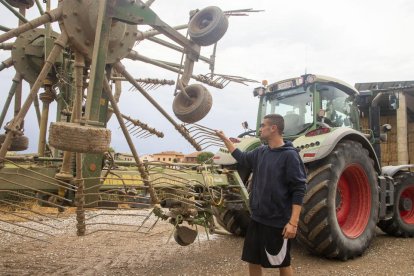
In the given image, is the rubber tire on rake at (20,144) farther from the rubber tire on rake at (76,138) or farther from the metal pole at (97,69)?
the rubber tire on rake at (76,138)

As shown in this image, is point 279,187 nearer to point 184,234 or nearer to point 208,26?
point 184,234

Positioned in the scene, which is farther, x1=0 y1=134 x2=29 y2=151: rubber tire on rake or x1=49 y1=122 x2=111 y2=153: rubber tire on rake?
x1=0 y1=134 x2=29 y2=151: rubber tire on rake

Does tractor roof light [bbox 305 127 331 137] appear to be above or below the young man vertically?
above

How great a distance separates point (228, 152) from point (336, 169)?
1644 millimetres

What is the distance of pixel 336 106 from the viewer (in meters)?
6.02

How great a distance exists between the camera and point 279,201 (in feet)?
10.6

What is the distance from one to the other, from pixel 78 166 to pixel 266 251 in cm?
189

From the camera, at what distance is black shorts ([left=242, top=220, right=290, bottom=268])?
3186mm

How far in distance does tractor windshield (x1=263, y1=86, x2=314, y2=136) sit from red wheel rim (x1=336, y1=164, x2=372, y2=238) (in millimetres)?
906

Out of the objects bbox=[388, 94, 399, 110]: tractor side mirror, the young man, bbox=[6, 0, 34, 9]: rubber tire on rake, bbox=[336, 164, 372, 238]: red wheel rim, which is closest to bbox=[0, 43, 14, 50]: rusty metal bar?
bbox=[6, 0, 34, 9]: rubber tire on rake

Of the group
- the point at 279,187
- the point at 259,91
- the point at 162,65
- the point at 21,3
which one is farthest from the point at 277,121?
the point at 21,3

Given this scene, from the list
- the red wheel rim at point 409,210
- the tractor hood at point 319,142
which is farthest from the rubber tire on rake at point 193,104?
the red wheel rim at point 409,210

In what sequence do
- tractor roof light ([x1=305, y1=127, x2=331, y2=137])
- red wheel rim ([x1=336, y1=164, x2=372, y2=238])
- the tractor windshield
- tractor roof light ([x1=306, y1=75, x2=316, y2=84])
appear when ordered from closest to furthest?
tractor roof light ([x1=305, y1=127, x2=331, y2=137])
red wheel rim ([x1=336, y1=164, x2=372, y2=238])
tractor roof light ([x1=306, y1=75, x2=316, y2=84])
the tractor windshield

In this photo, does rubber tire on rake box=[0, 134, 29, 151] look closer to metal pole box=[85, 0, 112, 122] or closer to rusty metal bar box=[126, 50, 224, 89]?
rusty metal bar box=[126, 50, 224, 89]
